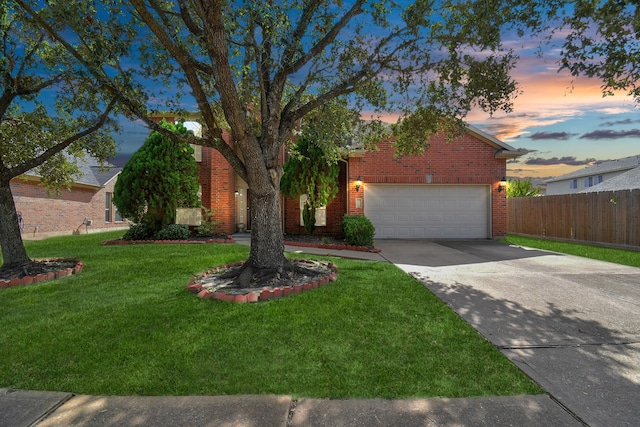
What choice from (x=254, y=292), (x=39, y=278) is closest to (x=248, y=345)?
(x=254, y=292)

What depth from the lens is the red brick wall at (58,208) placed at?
1505cm

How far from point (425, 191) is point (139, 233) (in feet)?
34.9

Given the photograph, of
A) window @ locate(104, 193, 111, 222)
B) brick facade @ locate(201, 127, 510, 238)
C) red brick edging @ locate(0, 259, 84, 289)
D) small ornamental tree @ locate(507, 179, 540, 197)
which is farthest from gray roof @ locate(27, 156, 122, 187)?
small ornamental tree @ locate(507, 179, 540, 197)

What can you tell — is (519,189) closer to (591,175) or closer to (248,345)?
(591,175)

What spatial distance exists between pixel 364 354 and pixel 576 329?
2.64m

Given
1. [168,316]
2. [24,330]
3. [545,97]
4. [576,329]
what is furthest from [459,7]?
[24,330]

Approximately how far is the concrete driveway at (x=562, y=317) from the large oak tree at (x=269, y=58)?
3234 mm

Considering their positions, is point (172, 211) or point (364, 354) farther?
point (172, 211)

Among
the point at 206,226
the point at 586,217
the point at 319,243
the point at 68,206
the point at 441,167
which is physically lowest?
the point at 319,243

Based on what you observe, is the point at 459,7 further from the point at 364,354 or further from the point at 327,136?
the point at 364,354

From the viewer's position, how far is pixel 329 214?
13703mm

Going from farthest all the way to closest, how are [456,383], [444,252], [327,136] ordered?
[444,252], [327,136], [456,383]

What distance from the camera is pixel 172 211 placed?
12117 mm

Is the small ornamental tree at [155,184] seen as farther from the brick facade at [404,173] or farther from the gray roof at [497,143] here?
the gray roof at [497,143]
